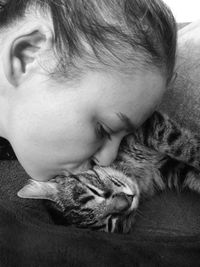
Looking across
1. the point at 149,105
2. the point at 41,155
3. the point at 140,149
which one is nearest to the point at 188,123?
the point at 140,149

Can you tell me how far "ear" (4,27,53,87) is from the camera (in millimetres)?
835

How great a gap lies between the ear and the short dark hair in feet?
0.10

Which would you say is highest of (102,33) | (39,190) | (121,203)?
(102,33)

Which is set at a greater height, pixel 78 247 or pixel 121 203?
pixel 78 247

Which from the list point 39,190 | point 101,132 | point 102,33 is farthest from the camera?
point 39,190

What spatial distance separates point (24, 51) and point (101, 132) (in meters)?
0.27

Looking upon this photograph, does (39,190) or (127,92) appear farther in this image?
(39,190)

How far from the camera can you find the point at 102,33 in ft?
2.73

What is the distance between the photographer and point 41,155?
0.97 metres

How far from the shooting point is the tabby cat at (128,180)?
3.93 feet

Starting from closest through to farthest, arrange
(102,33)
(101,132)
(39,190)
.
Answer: (102,33), (101,132), (39,190)

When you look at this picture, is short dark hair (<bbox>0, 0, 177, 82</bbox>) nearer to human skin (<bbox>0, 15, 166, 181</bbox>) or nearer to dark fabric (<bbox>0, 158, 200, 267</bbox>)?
human skin (<bbox>0, 15, 166, 181</bbox>)

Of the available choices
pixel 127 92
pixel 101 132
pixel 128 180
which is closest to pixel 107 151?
pixel 101 132

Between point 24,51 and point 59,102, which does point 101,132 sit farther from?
point 24,51
